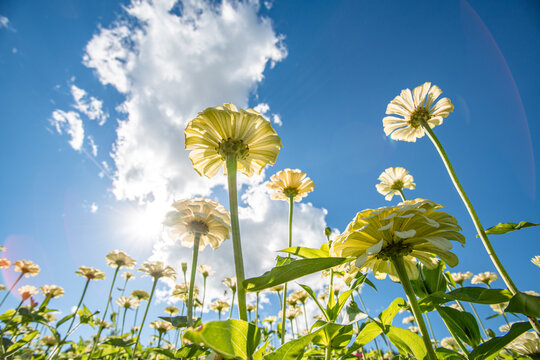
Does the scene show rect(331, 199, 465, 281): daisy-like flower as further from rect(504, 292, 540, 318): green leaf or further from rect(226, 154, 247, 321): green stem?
rect(226, 154, 247, 321): green stem

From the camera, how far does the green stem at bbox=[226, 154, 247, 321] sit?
975 mm

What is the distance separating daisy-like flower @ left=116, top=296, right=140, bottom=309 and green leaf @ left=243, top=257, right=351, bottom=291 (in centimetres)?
703

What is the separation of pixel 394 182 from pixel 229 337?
4287 millimetres

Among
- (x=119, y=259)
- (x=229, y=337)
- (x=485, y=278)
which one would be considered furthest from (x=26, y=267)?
(x=485, y=278)

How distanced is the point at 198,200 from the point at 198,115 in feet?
3.03

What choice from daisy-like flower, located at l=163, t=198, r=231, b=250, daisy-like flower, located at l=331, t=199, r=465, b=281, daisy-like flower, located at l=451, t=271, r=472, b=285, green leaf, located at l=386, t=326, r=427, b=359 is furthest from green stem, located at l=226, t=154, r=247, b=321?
daisy-like flower, located at l=451, t=271, r=472, b=285

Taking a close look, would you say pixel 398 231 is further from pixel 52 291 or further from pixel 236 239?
pixel 52 291

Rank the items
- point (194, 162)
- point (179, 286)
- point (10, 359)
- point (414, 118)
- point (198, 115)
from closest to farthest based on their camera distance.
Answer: point (198, 115) < point (194, 162) < point (10, 359) < point (414, 118) < point (179, 286)

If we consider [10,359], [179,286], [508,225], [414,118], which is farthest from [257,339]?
[179,286]

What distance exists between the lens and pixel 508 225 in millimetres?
1546

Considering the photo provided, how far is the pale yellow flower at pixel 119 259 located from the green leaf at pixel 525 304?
17.4ft

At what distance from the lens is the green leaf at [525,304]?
0.77 metres

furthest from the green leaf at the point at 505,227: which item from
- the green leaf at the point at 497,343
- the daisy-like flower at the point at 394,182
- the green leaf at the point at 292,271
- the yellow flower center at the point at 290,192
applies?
the daisy-like flower at the point at 394,182

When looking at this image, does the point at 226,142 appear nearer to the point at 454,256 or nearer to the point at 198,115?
the point at 198,115
